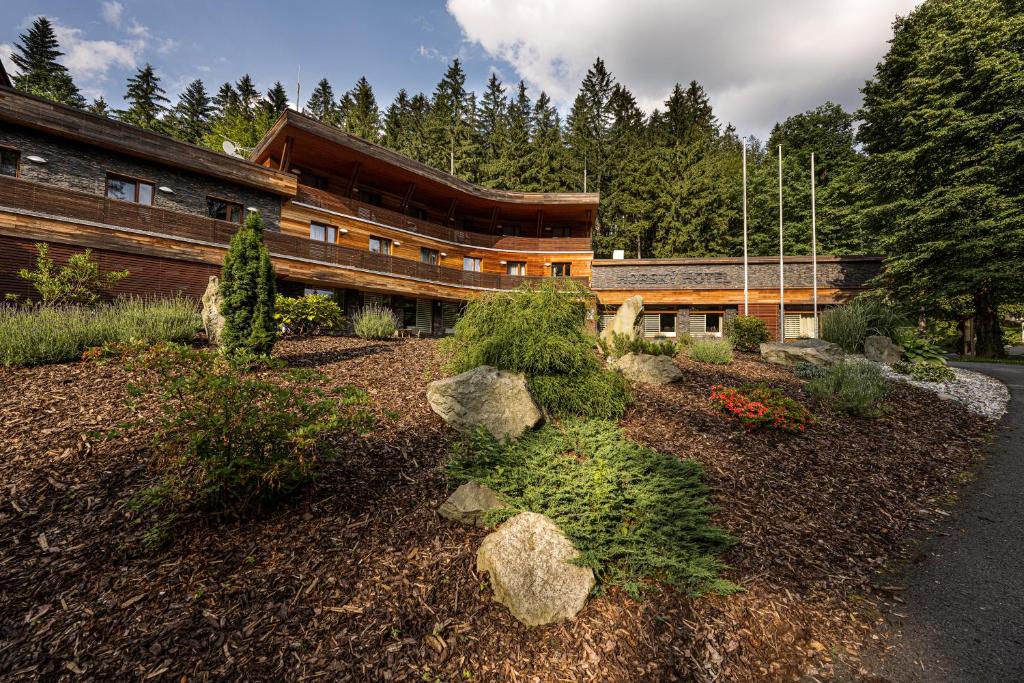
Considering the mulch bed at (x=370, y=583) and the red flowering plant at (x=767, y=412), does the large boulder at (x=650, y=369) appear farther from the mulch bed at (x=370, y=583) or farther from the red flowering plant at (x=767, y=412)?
the mulch bed at (x=370, y=583)

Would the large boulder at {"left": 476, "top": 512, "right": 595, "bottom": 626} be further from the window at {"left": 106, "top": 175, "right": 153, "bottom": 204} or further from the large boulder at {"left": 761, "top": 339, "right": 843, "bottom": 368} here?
the window at {"left": 106, "top": 175, "right": 153, "bottom": 204}

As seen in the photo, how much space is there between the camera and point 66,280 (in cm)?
1030

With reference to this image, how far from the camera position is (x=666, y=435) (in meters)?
5.57

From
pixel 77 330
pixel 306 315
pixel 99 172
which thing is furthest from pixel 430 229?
pixel 77 330

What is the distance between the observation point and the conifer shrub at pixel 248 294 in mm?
7266

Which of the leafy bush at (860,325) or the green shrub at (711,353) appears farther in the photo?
the leafy bush at (860,325)

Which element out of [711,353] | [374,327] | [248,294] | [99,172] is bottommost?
[711,353]

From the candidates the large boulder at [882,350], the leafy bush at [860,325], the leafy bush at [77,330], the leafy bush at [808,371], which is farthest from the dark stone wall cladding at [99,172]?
the large boulder at [882,350]

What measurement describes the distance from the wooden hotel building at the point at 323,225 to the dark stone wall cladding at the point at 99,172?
1.5 inches

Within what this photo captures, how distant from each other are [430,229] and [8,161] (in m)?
14.8

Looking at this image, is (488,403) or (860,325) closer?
(488,403)

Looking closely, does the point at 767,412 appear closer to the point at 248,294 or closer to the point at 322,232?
the point at 248,294

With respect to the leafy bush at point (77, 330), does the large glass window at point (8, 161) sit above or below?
above

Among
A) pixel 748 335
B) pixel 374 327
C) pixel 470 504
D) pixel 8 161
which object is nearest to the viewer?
pixel 470 504
